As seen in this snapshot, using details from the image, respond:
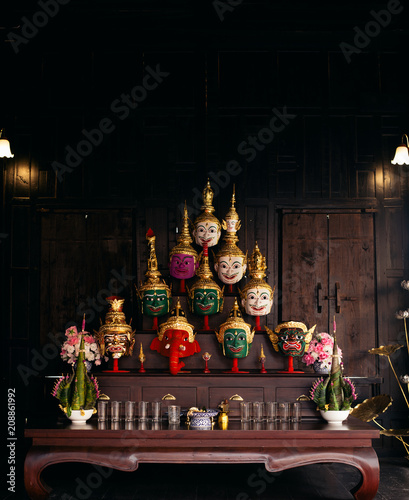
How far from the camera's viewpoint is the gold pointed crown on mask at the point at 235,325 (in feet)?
17.3

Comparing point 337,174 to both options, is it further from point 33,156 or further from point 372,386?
point 33,156

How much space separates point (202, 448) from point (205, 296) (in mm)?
1564

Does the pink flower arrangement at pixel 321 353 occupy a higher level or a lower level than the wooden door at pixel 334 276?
lower

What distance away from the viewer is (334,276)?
6.60m

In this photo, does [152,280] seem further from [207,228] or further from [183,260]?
[207,228]

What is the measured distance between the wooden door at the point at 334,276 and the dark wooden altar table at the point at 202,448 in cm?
221

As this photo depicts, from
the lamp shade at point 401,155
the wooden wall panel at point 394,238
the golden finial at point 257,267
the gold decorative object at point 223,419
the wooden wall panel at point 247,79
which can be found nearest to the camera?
the gold decorative object at point 223,419

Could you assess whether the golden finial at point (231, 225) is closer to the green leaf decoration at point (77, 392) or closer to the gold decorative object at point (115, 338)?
the gold decorative object at point (115, 338)

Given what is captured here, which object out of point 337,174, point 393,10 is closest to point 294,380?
point 337,174

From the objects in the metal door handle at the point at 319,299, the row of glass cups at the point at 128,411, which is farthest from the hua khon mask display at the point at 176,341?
the metal door handle at the point at 319,299

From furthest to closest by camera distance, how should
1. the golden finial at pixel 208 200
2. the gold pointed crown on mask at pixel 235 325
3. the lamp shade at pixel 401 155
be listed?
the lamp shade at pixel 401 155 < the golden finial at pixel 208 200 < the gold pointed crown on mask at pixel 235 325

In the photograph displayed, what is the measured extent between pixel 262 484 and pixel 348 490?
0.70 meters

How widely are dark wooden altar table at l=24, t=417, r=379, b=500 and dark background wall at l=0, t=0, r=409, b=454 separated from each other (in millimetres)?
2173

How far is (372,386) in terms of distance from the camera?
21.2ft
